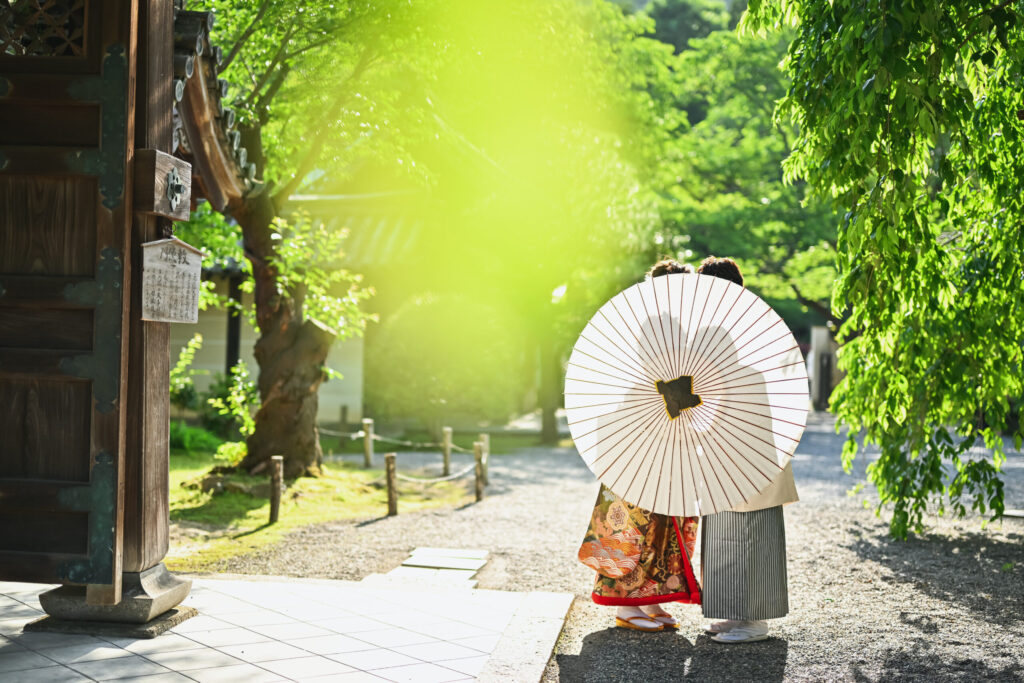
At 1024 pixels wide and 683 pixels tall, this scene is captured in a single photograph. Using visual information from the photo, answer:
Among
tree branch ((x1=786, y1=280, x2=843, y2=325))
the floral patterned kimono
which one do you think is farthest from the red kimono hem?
tree branch ((x1=786, y1=280, x2=843, y2=325))

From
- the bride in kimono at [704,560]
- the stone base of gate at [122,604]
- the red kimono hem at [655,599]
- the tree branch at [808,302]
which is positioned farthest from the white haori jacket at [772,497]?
the tree branch at [808,302]

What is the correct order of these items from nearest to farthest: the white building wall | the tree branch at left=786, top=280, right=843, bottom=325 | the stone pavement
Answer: the stone pavement
the white building wall
the tree branch at left=786, top=280, right=843, bottom=325

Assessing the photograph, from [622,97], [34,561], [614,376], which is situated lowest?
[34,561]

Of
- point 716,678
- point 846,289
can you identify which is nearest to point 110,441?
point 716,678

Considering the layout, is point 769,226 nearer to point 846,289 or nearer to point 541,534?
point 541,534

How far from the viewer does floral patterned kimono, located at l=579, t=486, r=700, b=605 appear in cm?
482

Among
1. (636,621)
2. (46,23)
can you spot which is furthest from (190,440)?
(636,621)

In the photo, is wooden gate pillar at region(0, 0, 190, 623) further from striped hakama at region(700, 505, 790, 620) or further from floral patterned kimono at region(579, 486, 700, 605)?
striped hakama at region(700, 505, 790, 620)

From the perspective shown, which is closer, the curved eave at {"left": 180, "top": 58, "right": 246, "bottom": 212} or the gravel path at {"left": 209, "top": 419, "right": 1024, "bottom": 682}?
the gravel path at {"left": 209, "top": 419, "right": 1024, "bottom": 682}

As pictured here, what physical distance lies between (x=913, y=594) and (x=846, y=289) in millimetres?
2289

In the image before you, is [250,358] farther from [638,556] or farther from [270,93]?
[638,556]

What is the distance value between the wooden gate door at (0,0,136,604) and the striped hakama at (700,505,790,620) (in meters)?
2.93

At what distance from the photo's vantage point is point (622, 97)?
1825cm

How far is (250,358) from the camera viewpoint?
58.5 ft
